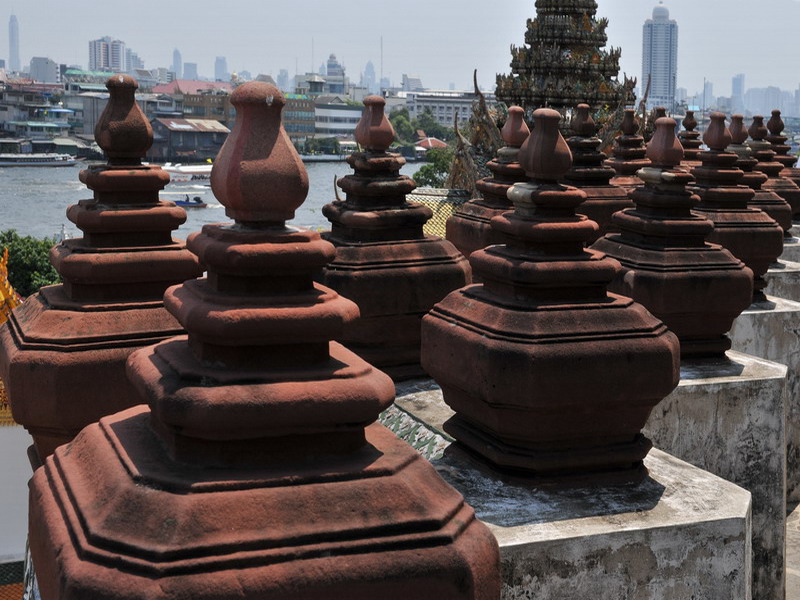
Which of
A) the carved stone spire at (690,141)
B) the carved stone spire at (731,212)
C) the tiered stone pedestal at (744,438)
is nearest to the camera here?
the tiered stone pedestal at (744,438)

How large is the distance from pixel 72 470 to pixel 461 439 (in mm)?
2783

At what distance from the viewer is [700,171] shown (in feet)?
34.9

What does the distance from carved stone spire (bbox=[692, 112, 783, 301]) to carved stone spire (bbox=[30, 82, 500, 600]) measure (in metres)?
6.91

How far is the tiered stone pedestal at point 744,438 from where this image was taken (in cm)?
751

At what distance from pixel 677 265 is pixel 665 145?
0.89 metres

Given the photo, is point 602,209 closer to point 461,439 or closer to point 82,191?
point 461,439

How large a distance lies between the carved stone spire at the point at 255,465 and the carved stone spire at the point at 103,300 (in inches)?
68.6

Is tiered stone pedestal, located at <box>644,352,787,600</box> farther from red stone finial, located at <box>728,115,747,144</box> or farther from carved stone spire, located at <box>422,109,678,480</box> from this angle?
red stone finial, located at <box>728,115,747,144</box>

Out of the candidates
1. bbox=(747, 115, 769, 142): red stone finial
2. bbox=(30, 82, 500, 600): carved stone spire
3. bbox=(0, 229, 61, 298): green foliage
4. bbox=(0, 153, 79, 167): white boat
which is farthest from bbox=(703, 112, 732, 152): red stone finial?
bbox=(0, 153, 79, 167): white boat

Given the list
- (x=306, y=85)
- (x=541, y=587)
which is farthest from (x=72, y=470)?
(x=306, y=85)

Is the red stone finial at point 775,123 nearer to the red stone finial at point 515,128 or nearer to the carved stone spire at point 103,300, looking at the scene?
the red stone finial at point 515,128

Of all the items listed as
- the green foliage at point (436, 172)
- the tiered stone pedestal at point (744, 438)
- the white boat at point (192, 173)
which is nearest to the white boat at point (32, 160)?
the white boat at point (192, 173)

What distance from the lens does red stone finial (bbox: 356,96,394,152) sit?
824cm

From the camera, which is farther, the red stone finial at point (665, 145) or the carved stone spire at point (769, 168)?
the carved stone spire at point (769, 168)
